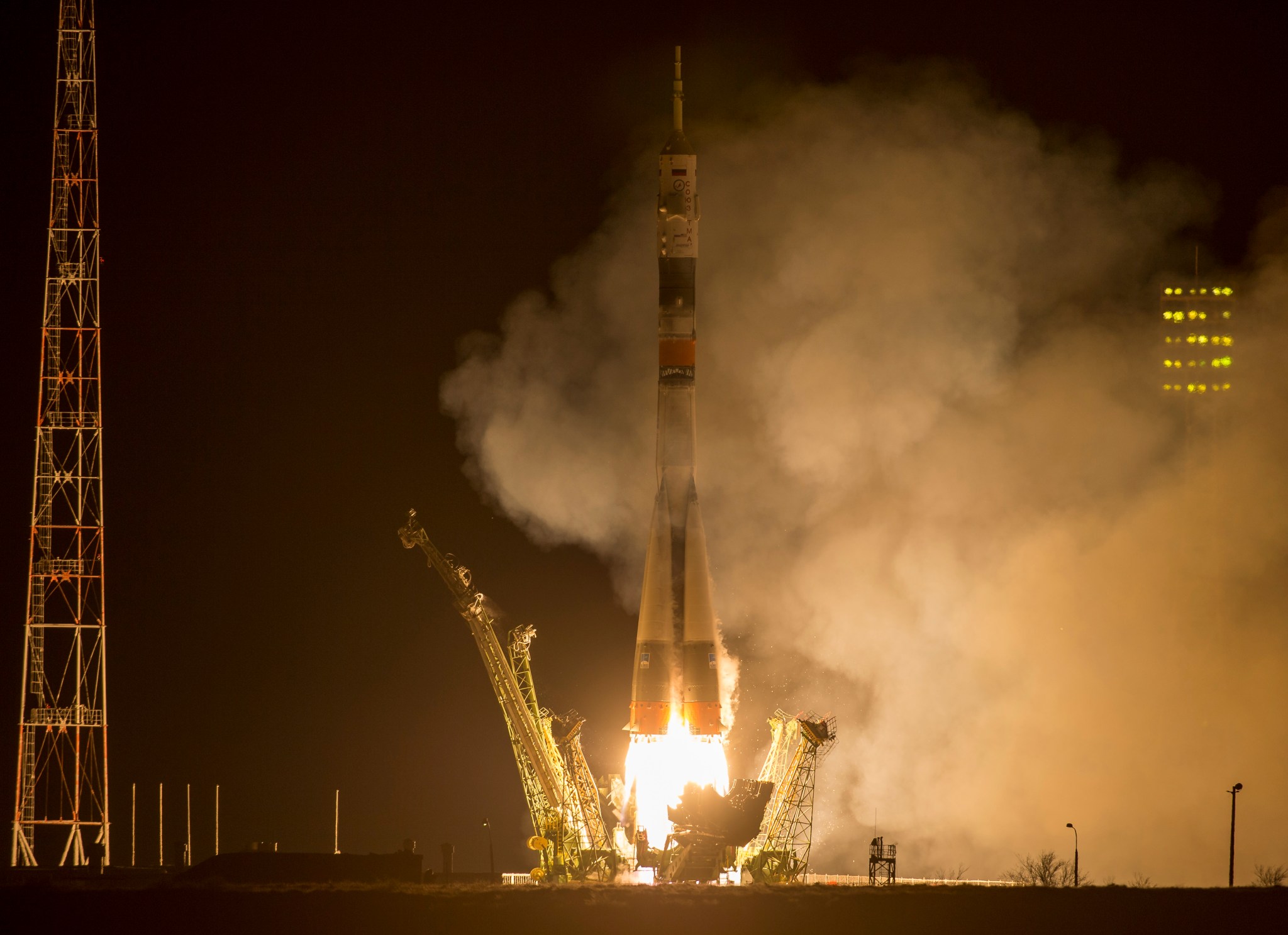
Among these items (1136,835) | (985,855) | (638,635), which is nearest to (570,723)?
(638,635)

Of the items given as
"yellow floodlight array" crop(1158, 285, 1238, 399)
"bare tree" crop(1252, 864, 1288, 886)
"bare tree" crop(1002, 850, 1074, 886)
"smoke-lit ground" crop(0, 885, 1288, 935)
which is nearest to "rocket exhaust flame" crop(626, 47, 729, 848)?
"smoke-lit ground" crop(0, 885, 1288, 935)

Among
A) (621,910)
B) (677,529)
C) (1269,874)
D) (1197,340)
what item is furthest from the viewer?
(1197,340)

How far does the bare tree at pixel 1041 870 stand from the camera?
68625 mm

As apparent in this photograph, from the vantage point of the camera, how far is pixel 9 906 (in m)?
49.0

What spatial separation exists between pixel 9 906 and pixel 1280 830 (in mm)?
46268

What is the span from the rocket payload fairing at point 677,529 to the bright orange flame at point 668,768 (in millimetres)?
318

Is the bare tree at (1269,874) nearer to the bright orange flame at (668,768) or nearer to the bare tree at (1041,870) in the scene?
the bare tree at (1041,870)

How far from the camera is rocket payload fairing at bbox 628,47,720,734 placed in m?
58.1

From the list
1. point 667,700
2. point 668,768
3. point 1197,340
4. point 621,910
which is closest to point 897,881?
point 668,768

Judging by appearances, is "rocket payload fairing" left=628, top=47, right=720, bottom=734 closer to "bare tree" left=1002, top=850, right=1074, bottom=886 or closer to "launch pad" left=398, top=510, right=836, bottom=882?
"launch pad" left=398, top=510, right=836, bottom=882

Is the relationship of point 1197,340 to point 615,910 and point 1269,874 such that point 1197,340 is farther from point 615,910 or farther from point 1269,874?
point 615,910

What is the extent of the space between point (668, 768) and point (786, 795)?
3.64 meters

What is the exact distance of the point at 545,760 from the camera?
192ft

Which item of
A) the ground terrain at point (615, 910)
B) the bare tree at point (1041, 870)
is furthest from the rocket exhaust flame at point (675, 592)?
the bare tree at point (1041, 870)
